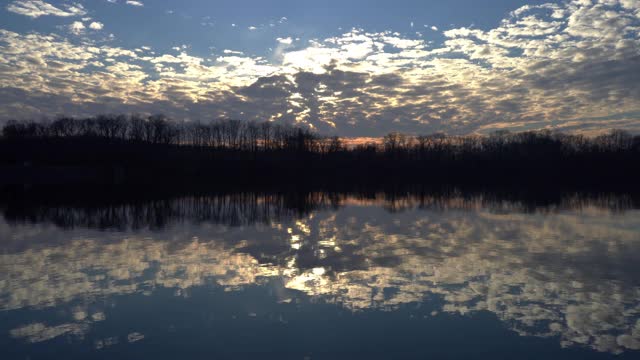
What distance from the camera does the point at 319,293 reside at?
11398 mm

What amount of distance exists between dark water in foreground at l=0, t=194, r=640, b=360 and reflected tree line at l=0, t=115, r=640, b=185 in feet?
220

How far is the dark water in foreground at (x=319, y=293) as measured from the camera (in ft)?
27.2

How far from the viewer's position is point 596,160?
106 m

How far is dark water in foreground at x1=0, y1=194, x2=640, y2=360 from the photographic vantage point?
27.2ft

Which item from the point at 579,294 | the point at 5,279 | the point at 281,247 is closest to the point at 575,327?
the point at 579,294

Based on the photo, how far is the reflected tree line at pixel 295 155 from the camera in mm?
94062

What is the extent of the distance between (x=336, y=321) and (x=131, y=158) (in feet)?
315

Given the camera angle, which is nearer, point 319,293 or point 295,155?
point 319,293

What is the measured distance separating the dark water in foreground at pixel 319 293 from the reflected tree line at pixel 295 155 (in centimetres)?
6691

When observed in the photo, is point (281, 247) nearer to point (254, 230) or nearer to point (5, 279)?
point (254, 230)

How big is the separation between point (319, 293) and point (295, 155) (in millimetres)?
104624

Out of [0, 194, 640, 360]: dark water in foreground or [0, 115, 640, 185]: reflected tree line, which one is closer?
[0, 194, 640, 360]: dark water in foreground

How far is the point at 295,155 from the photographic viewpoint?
115562 mm

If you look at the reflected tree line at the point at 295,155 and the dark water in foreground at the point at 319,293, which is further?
the reflected tree line at the point at 295,155
